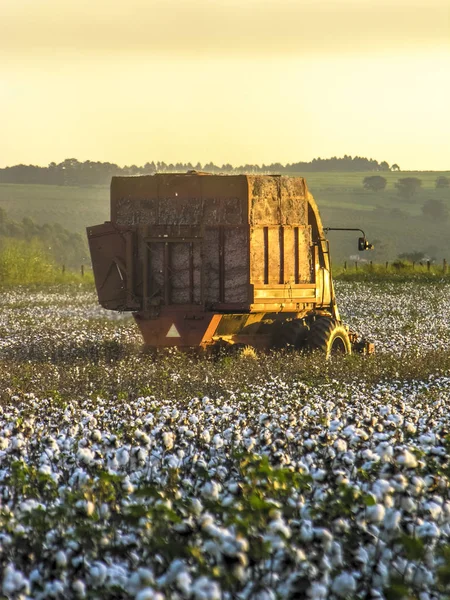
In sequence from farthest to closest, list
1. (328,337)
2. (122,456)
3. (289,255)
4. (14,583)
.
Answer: (328,337)
(289,255)
(122,456)
(14,583)

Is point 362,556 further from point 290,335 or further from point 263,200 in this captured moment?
point 290,335

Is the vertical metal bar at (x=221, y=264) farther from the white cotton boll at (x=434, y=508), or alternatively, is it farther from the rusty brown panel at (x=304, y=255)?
the white cotton boll at (x=434, y=508)

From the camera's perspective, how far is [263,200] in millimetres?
18516

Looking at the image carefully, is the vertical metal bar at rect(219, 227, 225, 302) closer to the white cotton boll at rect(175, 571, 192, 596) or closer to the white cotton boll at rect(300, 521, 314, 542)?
the white cotton boll at rect(300, 521, 314, 542)

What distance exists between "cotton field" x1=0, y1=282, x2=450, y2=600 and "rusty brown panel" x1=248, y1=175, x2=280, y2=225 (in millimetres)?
4771

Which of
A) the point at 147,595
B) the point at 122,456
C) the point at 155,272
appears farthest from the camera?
Result: the point at 155,272

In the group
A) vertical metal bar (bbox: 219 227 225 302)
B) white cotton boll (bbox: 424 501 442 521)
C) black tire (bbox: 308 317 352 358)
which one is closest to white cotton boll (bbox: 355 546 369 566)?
white cotton boll (bbox: 424 501 442 521)

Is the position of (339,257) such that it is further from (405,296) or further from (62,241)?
(405,296)

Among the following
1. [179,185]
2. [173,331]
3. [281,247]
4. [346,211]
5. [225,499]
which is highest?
[179,185]

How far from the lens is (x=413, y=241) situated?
116 metres

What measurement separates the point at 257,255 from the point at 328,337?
219 cm

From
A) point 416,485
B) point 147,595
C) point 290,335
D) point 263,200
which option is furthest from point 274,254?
point 147,595

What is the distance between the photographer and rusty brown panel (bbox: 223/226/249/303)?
18.3 m

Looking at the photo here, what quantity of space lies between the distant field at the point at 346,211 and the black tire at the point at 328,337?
81.9 m
